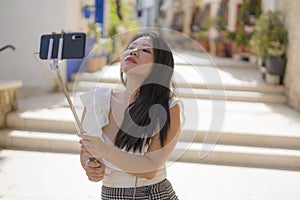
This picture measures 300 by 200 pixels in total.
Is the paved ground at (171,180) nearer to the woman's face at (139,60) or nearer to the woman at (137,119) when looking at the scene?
the woman at (137,119)

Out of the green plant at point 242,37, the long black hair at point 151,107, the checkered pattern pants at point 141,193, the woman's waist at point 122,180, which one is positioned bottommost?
the green plant at point 242,37

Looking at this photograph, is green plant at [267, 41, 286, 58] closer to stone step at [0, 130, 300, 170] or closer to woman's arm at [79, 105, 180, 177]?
stone step at [0, 130, 300, 170]

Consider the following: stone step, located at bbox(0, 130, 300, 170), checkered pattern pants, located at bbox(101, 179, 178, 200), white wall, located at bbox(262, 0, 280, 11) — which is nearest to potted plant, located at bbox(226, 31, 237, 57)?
white wall, located at bbox(262, 0, 280, 11)

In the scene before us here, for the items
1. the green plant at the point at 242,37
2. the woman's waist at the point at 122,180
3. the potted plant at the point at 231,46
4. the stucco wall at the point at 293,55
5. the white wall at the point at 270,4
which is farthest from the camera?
the potted plant at the point at 231,46

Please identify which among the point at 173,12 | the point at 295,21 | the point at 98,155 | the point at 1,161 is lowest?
the point at 173,12

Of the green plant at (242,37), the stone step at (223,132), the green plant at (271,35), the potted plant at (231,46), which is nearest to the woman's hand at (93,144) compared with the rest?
the stone step at (223,132)

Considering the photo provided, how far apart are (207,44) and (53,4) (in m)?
8.88

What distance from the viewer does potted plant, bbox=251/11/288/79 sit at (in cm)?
635

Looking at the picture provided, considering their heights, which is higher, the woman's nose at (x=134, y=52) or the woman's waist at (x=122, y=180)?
the woman's nose at (x=134, y=52)

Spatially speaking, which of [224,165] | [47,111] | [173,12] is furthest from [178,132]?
[173,12]

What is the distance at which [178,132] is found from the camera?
3.91 feet

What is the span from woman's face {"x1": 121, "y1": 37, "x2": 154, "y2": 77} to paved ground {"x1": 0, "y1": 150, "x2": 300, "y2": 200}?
7.08 ft

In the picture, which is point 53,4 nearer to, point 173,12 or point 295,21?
point 295,21

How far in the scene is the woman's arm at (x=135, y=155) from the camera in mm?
1120
